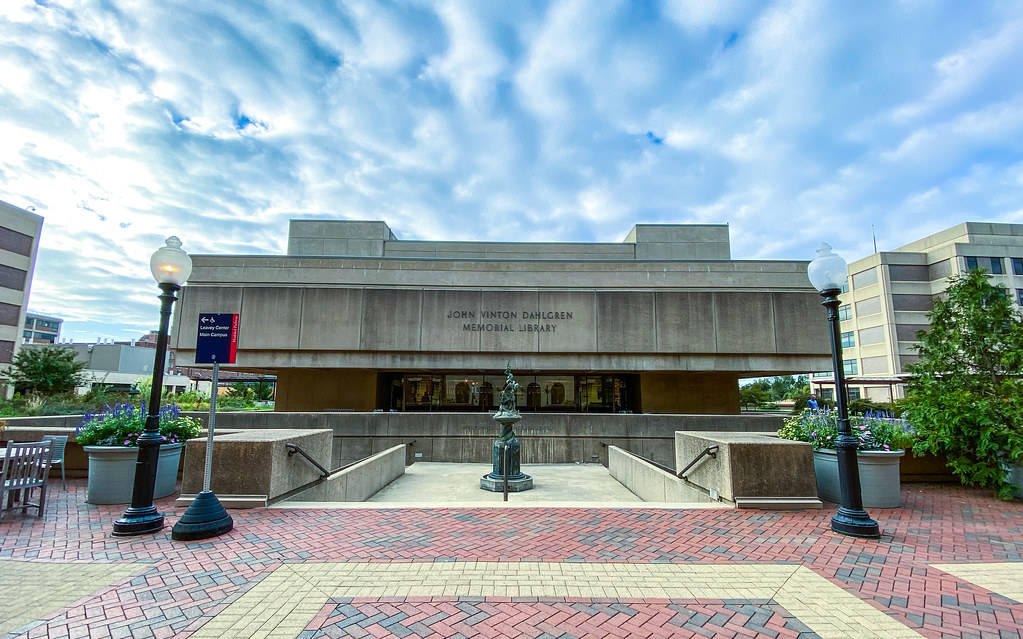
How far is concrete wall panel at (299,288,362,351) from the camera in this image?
55.4 feet

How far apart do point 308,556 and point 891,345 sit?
232 feet

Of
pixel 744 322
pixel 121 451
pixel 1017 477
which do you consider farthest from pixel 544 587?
pixel 744 322

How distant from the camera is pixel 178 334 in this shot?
16.9 metres

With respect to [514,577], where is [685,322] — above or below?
above

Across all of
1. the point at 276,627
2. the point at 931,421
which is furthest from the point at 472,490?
the point at 931,421

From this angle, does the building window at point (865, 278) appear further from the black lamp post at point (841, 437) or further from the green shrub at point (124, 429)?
the green shrub at point (124, 429)

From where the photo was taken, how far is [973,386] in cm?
880

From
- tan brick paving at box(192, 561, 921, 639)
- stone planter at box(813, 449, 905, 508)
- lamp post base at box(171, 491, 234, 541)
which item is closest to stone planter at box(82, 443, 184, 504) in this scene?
lamp post base at box(171, 491, 234, 541)

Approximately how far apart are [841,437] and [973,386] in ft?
17.1

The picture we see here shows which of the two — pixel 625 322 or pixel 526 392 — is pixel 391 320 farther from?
pixel 625 322

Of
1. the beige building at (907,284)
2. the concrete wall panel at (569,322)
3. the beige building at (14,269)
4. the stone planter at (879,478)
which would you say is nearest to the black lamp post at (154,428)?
the stone planter at (879,478)

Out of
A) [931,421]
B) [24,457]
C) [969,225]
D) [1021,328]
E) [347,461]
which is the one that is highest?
[969,225]

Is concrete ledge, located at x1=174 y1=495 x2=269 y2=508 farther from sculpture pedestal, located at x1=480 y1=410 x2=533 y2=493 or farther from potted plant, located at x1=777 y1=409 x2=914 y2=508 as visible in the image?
potted plant, located at x1=777 y1=409 x2=914 y2=508

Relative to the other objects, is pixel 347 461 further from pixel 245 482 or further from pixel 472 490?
pixel 245 482
